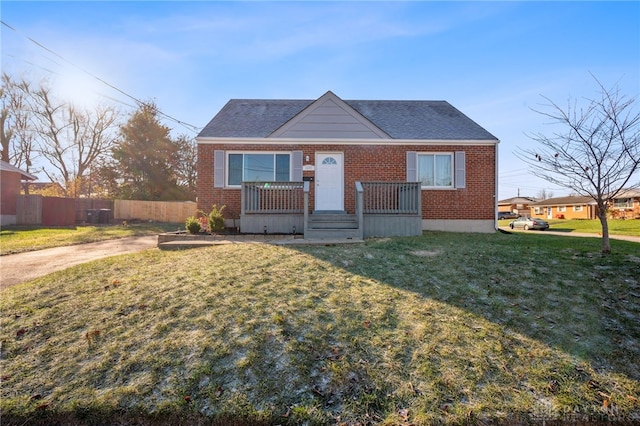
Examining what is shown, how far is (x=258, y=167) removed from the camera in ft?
37.1

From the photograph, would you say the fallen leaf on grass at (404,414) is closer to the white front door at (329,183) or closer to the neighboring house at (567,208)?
the white front door at (329,183)

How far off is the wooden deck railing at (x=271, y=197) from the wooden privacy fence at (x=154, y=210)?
1394 centimetres

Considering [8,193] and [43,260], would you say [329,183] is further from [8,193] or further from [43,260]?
[8,193]

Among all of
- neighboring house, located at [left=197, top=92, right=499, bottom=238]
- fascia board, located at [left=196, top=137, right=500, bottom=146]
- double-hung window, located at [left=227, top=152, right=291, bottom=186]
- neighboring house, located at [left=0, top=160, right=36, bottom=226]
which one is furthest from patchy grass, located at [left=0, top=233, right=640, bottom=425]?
neighboring house, located at [left=0, top=160, right=36, bottom=226]

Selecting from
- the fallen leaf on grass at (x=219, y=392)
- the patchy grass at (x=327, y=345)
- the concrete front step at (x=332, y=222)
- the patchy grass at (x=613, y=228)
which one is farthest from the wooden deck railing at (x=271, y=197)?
the patchy grass at (x=613, y=228)

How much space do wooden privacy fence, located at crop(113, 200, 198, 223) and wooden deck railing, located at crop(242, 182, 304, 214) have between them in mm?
13940

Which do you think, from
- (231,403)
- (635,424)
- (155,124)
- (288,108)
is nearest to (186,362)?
(231,403)

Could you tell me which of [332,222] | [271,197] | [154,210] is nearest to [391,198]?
[332,222]

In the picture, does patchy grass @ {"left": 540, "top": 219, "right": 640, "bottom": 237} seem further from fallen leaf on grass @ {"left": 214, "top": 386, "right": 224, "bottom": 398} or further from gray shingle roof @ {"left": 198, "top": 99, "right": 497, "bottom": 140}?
fallen leaf on grass @ {"left": 214, "top": 386, "right": 224, "bottom": 398}

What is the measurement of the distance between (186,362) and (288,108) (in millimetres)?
12006

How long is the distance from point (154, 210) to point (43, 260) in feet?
50.7

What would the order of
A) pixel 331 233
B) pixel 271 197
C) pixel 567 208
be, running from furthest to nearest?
pixel 567 208, pixel 271 197, pixel 331 233

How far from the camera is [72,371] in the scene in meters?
3.08

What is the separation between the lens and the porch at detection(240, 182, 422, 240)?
29.7 ft
